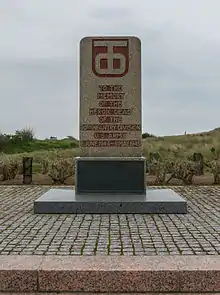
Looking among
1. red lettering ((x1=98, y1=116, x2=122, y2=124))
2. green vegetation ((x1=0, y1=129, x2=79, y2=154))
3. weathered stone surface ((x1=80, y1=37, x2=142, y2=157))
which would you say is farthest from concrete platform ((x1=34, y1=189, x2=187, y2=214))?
green vegetation ((x1=0, y1=129, x2=79, y2=154))

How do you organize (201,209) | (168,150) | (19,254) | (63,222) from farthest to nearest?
(168,150)
(201,209)
(63,222)
(19,254)

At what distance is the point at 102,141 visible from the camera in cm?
1023

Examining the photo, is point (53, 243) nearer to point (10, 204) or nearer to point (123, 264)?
point (123, 264)

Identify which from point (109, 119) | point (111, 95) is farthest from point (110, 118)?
point (111, 95)

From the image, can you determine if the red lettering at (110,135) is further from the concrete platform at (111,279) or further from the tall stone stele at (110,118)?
the concrete platform at (111,279)

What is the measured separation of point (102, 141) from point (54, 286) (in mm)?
5560

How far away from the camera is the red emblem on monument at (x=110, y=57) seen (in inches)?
404

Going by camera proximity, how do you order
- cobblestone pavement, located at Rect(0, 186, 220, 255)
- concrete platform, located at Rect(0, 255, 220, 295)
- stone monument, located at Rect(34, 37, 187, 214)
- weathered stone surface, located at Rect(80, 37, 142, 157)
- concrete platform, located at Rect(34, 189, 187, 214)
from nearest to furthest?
concrete platform, located at Rect(0, 255, 220, 295) → cobblestone pavement, located at Rect(0, 186, 220, 255) → concrete platform, located at Rect(34, 189, 187, 214) → stone monument, located at Rect(34, 37, 187, 214) → weathered stone surface, located at Rect(80, 37, 142, 157)

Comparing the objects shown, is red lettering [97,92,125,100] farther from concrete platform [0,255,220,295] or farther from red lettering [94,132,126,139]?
concrete platform [0,255,220,295]

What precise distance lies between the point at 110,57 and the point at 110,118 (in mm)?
1244

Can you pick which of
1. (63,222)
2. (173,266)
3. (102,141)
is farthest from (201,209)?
(173,266)

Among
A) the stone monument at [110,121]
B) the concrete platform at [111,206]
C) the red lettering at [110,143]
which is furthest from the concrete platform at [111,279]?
the red lettering at [110,143]

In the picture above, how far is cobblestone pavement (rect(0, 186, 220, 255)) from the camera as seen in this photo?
19.5 feet

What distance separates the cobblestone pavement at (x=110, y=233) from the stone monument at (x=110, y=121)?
114cm
